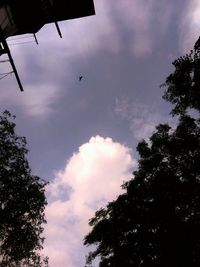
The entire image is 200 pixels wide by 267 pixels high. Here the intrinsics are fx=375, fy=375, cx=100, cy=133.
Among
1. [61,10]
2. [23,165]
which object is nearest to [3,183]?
[23,165]

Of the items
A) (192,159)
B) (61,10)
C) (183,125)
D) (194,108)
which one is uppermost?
(61,10)

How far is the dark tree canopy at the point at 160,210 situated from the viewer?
26953mm

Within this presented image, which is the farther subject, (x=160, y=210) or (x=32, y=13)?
(x=160, y=210)

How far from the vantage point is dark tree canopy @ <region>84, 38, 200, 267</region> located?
2695 cm

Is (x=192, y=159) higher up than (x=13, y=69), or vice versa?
(x=192, y=159)

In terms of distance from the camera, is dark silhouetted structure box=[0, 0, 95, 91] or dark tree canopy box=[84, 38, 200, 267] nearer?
dark silhouetted structure box=[0, 0, 95, 91]

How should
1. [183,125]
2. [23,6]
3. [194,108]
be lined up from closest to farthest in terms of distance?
[23,6], [194,108], [183,125]

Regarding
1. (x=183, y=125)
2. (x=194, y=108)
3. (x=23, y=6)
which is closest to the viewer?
(x=23, y=6)

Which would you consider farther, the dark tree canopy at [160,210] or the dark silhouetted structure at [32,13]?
the dark tree canopy at [160,210]

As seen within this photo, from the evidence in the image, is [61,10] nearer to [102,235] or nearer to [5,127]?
[5,127]

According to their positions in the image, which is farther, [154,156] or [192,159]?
[154,156]

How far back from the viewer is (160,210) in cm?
2906

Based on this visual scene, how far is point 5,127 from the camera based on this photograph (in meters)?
29.2

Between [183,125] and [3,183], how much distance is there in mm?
14071
